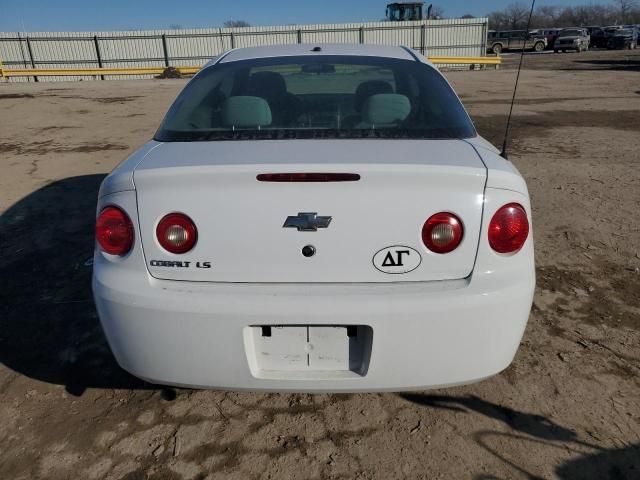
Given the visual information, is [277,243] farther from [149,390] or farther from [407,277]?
[149,390]

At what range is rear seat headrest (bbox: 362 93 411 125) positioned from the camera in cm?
251

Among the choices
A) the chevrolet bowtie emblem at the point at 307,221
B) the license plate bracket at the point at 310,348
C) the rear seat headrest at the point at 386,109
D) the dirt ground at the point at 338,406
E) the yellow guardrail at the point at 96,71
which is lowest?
the yellow guardrail at the point at 96,71

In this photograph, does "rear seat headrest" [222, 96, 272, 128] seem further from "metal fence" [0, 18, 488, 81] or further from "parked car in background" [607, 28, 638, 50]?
"parked car in background" [607, 28, 638, 50]

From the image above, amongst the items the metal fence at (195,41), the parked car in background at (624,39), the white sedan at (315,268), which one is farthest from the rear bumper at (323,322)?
the parked car in background at (624,39)

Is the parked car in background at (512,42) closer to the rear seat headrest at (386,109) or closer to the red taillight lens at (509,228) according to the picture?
the rear seat headrest at (386,109)

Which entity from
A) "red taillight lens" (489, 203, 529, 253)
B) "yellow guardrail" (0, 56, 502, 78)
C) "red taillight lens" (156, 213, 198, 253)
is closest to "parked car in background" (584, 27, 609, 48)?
"yellow guardrail" (0, 56, 502, 78)

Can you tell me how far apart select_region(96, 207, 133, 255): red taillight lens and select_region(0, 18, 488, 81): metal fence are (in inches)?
1195

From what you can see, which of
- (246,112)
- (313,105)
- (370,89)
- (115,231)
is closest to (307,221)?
(115,231)

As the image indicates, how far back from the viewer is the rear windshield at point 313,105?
2365 mm

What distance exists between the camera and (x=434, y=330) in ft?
6.10

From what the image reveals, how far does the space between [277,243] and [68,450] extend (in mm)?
1322

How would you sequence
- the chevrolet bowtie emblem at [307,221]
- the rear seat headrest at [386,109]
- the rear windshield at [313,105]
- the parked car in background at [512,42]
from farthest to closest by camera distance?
the parked car in background at [512,42]
the rear seat headrest at [386,109]
the rear windshield at [313,105]
the chevrolet bowtie emblem at [307,221]

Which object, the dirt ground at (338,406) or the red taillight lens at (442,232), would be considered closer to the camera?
the red taillight lens at (442,232)

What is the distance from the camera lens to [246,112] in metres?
2.50
